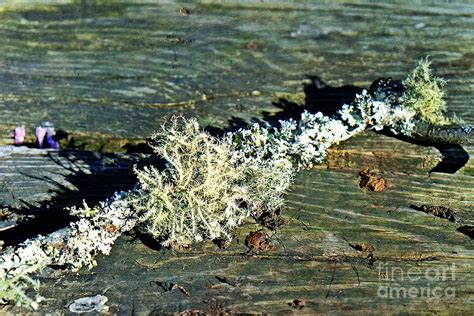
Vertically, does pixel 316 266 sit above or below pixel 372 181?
below

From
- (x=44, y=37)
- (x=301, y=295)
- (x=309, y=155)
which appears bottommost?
(x=301, y=295)

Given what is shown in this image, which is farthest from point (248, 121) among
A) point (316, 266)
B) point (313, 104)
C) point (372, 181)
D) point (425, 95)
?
point (316, 266)

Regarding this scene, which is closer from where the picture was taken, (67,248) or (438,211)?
(67,248)

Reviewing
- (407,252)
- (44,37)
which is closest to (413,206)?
(407,252)

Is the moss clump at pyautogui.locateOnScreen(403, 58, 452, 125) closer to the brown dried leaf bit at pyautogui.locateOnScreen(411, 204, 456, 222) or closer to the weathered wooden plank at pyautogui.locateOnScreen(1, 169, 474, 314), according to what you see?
the weathered wooden plank at pyautogui.locateOnScreen(1, 169, 474, 314)

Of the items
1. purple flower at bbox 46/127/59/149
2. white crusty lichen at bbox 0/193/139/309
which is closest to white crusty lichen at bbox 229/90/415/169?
white crusty lichen at bbox 0/193/139/309

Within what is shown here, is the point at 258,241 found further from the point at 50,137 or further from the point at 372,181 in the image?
the point at 50,137

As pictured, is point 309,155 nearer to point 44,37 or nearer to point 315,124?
point 315,124
